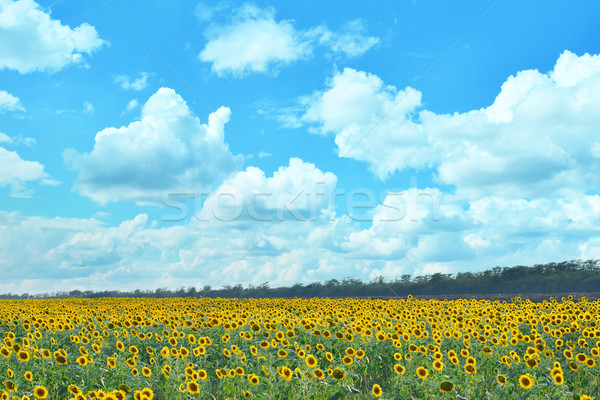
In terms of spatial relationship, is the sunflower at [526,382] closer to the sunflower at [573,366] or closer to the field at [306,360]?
the field at [306,360]

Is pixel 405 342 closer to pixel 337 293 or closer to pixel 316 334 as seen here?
pixel 316 334

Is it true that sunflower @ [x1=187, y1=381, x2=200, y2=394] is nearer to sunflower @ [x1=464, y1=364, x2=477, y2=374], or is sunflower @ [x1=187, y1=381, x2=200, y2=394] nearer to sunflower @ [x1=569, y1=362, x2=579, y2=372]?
sunflower @ [x1=464, y1=364, x2=477, y2=374]

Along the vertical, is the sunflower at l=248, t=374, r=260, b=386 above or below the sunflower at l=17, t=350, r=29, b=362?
below

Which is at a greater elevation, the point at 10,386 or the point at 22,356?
the point at 22,356

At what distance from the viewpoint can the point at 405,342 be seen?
12.2 meters

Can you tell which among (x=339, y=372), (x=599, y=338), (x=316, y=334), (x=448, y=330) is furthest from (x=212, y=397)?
(x=599, y=338)

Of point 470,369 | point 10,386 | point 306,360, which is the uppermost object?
point 306,360

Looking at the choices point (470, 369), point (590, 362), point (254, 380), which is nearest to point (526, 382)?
point (470, 369)

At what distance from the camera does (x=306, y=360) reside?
910cm

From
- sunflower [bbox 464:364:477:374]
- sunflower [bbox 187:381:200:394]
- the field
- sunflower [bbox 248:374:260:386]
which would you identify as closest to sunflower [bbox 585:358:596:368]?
the field

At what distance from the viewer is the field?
347 inches

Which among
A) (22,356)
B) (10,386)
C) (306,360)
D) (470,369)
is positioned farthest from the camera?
(22,356)

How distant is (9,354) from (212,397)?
14.2 feet

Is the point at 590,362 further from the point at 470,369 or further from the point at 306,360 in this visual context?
the point at 306,360
